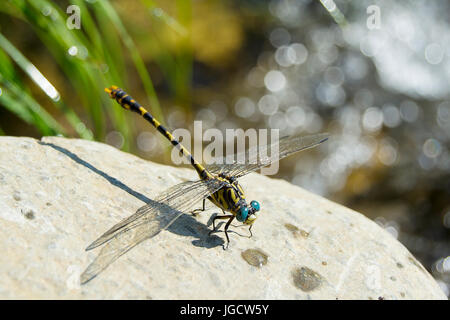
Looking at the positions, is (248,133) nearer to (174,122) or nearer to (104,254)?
(174,122)

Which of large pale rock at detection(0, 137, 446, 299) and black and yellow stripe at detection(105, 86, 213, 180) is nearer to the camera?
large pale rock at detection(0, 137, 446, 299)

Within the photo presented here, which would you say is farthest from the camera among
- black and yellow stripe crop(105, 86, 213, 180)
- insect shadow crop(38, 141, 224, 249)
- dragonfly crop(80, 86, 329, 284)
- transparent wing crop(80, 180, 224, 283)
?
black and yellow stripe crop(105, 86, 213, 180)

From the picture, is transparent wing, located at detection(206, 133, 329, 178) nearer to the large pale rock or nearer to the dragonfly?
the dragonfly

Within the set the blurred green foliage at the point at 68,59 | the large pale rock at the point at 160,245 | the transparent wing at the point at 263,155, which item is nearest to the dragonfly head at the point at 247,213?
the large pale rock at the point at 160,245

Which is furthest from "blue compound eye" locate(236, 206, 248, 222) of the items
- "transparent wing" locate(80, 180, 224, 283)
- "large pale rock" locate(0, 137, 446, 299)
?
"transparent wing" locate(80, 180, 224, 283)

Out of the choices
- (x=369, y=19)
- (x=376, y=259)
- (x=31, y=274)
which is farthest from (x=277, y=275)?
(x=369, y=19)

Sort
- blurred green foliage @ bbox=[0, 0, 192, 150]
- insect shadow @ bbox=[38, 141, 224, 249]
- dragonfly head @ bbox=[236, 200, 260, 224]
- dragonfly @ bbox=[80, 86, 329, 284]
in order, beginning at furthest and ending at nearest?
1. blurred green foliage @ bbox=[0, 0, 192, 150]
2. dragonfly head @ bbox=[236, 200, 260, 224]
3. insect shadow @ bbox=[38, 141, 224, 249]
4. dragonfly @ bbox=[80, 86, 329, 284]

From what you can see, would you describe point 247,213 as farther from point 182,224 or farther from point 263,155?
point 263,155
